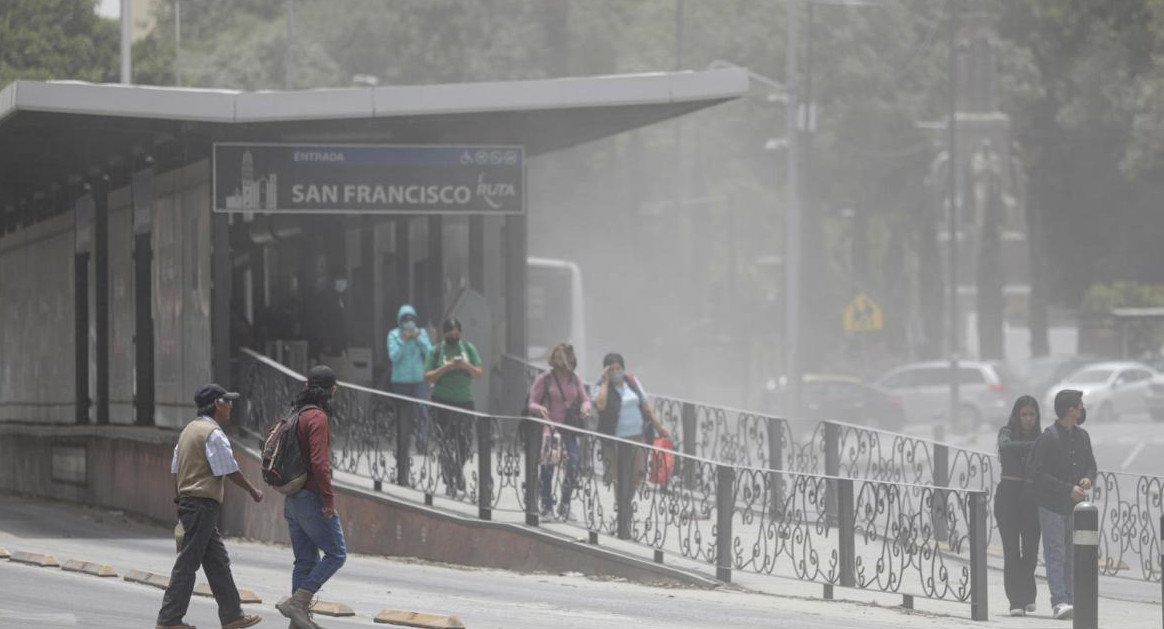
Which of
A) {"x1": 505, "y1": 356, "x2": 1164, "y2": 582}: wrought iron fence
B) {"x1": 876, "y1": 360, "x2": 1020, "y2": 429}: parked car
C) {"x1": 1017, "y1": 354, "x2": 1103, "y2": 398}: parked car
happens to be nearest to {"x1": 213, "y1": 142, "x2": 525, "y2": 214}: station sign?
{"x1": 505, "y1": 356, "x2": 1164, "y2": 582}: wrought iron fence

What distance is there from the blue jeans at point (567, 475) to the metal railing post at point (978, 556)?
3.62m

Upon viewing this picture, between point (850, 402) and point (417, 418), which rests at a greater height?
point (417, 418)

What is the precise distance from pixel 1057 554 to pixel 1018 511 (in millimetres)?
554

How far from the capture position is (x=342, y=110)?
19.3 meters

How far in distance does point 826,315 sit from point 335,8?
19.9m

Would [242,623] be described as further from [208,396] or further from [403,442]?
[403,442]

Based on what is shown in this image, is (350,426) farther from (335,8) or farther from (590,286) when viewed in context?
(335,8)

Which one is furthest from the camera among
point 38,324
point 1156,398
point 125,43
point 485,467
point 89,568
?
point 1156,398

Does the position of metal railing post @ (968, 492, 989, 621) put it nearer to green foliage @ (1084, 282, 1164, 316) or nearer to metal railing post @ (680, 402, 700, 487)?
metal railing post @ (680, 402, 700, 487)

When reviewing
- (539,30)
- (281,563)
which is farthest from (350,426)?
Result: (539,30)

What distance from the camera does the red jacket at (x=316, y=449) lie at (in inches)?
452

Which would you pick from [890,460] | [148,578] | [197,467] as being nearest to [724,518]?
[148,578]

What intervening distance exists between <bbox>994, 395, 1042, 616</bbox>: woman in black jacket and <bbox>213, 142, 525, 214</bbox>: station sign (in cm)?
718

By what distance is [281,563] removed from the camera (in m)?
17.3
